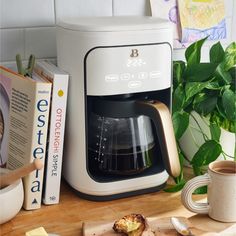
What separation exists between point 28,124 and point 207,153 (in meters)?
0.39

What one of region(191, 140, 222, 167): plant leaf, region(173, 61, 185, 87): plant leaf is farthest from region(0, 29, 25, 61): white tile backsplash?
region(191, 140, 222, 167): plant leaf

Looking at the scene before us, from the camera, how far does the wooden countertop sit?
2.81 feet

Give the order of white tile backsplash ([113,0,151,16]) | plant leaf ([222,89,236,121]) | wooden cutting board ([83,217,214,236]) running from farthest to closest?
white tile backsplash ([113,0,151,16]), plant leaf ([222,89,236,121]), wooden cutting board ([83,217,214,236])

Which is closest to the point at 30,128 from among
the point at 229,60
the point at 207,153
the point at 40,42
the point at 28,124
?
the point at 28,124

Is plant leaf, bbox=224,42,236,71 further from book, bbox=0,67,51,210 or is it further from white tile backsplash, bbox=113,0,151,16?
book, bbox=0,67,51,210

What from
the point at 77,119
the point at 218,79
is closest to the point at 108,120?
the point at 77,119

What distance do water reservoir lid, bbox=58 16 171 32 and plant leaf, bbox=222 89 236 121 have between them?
0.22 metres

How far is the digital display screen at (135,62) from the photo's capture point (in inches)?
35.1

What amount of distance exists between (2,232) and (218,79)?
57cm

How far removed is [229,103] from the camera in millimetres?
1027

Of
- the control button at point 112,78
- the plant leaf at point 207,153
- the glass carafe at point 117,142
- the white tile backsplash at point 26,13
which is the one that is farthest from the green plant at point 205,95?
the white tile backsplash at point 26,13

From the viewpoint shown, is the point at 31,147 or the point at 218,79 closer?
Result: the point at 31,147

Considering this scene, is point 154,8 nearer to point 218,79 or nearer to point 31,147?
point 218,79

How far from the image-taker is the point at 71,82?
0.92m
